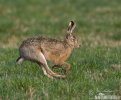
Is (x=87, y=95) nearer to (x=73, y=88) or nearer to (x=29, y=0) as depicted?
(x=73, y=88)

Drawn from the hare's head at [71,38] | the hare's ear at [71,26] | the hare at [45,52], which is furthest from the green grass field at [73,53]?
the hare's ear at [71,26]

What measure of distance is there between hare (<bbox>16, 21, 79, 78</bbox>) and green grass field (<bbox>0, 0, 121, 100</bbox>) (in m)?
0.23

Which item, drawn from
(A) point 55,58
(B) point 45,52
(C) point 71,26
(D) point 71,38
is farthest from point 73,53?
(B) point 45,52

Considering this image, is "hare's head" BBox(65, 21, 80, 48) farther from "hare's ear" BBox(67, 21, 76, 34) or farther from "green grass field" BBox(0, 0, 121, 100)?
"green grass field" BBox(0, 0, 121, 100)

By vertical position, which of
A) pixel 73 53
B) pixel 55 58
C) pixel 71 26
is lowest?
pixel 55 58

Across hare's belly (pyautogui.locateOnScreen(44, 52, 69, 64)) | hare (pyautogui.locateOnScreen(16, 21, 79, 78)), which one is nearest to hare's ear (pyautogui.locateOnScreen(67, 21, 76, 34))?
hare (pyautogui.locateOnScreen(16, 21, 79, 78))

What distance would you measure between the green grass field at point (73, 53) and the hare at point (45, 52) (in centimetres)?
23

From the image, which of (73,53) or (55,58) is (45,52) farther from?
(73,53)

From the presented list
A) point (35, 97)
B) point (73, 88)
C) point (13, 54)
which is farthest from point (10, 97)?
point (13, 54)

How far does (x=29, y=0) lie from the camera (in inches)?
938

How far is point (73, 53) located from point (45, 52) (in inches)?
110

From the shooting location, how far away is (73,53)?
1240 centimetres

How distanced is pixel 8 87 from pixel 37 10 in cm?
1345

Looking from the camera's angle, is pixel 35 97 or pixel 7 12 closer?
pixel 35 97
